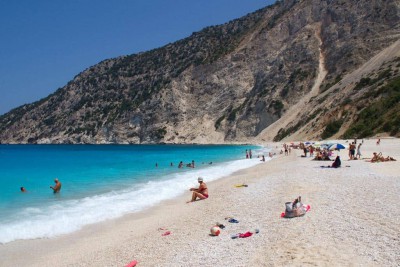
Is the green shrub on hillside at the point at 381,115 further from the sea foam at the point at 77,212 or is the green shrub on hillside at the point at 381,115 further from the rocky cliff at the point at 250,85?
the sea foam at the point at 77,212

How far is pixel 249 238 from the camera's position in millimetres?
7711

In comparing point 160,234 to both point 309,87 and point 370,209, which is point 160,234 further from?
point 309,87

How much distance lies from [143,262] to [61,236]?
3788mm

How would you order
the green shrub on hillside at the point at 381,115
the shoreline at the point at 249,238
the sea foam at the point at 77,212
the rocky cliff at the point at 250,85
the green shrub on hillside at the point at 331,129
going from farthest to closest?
1. the rocky cliff at the point at 250,85
2. the green shrub on hillside at the point at 331,129
3. the green shrub on hillside at the point at 381,115
4. the sea foam at the point at 77,212
5. the shoreline at the point at 249,238

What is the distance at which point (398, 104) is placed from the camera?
148 ft

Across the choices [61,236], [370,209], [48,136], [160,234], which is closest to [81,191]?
[61,236]

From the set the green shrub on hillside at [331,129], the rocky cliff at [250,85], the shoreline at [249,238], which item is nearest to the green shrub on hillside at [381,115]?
the rocky cliff at [250,85]

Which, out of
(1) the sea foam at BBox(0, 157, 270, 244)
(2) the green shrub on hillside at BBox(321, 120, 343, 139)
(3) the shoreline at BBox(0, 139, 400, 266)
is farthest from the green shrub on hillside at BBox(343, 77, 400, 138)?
(3) the shoreline at BBox(0, 139, 400, 266)

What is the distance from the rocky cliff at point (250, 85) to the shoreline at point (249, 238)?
35999mm

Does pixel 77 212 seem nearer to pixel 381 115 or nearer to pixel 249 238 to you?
pixel 249 238

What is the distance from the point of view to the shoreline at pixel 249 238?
255 inches

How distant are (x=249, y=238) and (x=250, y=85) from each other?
296ft

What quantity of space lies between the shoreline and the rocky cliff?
118ft

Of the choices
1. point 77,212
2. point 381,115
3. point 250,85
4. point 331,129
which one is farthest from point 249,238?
point 250,85
